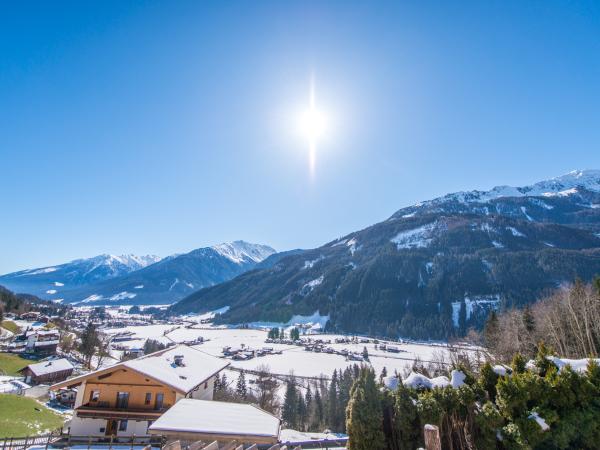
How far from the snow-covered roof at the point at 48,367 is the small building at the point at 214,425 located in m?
73.2

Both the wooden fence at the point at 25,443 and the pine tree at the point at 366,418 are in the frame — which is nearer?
the pine tree at the point at 366,418

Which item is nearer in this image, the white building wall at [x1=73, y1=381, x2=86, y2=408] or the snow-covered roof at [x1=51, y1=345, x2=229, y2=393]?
the snow-covered roof at [x1=51, y1=345, x2=229, y2=393]

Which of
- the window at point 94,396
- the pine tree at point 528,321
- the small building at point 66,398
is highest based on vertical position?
the pine tree at point 528,321

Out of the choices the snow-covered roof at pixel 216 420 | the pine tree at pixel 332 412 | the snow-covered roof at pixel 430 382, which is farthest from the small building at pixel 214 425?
the pine tree at pixel 332 412

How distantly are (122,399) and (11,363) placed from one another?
77622mm

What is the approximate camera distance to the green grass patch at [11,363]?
75.4 m

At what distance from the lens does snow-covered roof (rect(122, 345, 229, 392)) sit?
1099 inches

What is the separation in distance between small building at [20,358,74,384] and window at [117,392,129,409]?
60.0 meters

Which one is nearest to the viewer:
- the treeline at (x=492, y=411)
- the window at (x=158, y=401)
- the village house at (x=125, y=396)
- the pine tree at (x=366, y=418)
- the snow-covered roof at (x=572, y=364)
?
the treeline at (x=492, y=411)

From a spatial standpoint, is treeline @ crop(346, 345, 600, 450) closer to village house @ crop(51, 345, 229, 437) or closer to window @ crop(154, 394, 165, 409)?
village house @ crop(51, 345, 229, 437)

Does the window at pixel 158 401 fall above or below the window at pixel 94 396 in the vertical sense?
below

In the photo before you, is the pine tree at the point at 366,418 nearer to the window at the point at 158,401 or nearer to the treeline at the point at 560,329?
the window at the point at 158,401

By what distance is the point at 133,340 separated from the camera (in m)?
185

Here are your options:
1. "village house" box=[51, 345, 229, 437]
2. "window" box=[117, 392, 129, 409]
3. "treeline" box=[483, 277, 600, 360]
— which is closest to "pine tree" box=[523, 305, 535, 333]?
"treeline" box=[483, 277, 600, 360]
